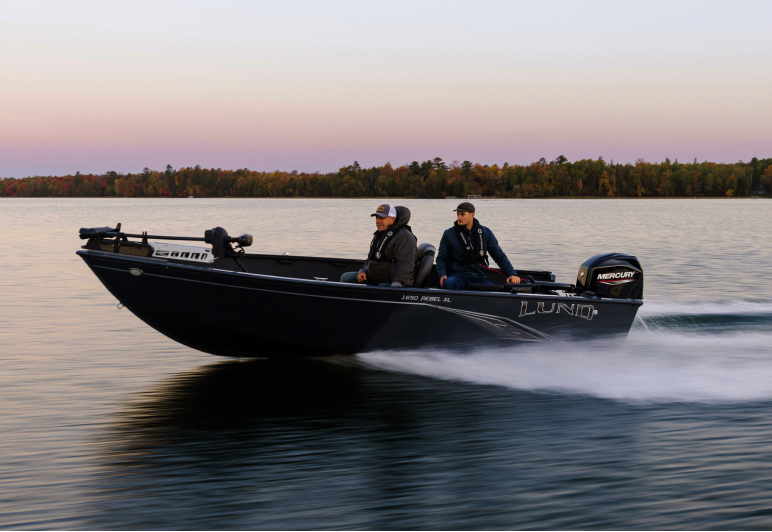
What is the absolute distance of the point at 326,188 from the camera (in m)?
179

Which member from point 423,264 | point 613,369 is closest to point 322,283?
point 423,264

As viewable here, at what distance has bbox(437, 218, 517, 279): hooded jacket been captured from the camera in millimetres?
8094

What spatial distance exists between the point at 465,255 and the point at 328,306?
5.52 ft

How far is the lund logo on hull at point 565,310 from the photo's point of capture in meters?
7.77

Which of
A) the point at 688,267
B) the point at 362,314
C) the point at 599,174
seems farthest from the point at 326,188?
the point at 362,314

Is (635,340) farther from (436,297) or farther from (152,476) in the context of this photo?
(152,476)

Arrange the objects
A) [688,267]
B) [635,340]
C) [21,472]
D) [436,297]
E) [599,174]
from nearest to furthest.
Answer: [21,472] → [436,297] → [635,340] → [688,267] → [599,174]

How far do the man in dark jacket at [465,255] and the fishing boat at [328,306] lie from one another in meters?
0.19

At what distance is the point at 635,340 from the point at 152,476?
687 cm

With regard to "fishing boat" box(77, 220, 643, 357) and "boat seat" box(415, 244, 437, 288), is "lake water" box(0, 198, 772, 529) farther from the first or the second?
"boat seat" box(415, 244, 437, 288)

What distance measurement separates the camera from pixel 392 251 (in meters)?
7.80

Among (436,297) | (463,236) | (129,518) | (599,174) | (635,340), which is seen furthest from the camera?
(599,174)

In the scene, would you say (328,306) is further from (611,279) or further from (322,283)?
(611,279)

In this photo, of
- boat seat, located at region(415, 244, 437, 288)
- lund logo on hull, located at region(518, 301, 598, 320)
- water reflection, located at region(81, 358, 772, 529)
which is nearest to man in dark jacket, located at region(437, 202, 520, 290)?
boat seat, located at region(415, 244, 437, 288)
